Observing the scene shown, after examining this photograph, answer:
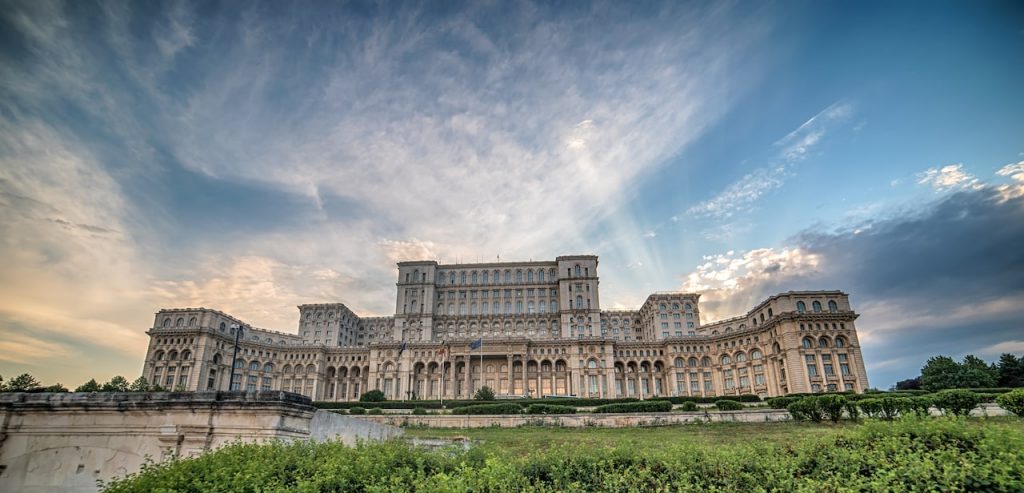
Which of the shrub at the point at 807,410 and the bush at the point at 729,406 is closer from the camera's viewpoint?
the shrub at the point at 807,410

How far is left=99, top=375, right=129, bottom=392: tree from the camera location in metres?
63.9

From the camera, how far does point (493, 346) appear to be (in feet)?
263

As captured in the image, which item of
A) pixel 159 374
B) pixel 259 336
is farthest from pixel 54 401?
pixel 259 336

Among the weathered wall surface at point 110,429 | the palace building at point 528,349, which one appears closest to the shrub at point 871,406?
the weathered wall surface at point 110,429

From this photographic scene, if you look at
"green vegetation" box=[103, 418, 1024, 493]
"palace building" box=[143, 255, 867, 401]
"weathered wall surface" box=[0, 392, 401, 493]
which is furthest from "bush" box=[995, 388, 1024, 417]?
"palace building" box=[143, 255, 867, 401]

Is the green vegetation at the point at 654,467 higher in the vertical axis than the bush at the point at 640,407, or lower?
higher

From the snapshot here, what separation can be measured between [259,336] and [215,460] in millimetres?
108370

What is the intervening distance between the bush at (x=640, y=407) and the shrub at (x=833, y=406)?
1249 cm

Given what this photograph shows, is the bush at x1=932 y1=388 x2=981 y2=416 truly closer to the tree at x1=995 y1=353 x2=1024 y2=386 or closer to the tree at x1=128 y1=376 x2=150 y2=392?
the tree at x1=995 y1=353 x2=1024 y2=386

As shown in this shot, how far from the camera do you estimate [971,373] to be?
65.9 meters

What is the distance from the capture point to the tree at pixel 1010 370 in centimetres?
6919

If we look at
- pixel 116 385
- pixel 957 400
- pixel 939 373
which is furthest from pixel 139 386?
pixel 939 373

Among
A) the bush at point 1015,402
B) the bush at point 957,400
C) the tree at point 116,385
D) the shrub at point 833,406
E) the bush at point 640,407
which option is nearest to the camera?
the bush at point 1015,402

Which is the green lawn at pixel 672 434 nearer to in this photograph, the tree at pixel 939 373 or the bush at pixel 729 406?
the bush at pixel 729 406
